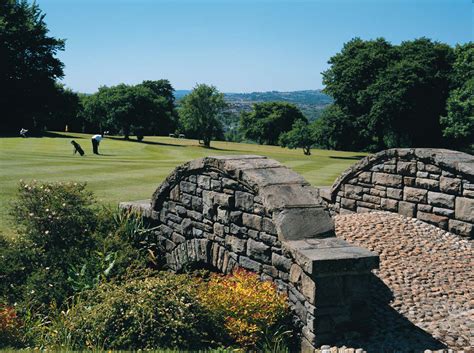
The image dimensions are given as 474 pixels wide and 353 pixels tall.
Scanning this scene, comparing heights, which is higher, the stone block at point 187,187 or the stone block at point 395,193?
the stone block at point 187,187

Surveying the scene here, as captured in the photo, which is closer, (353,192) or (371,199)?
(371,199)

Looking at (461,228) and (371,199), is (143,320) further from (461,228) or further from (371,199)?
(371,199)

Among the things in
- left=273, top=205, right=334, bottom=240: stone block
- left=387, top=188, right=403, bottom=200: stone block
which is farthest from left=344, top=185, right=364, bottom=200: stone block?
left=273, top=205, right=334, bottom=240: stone block

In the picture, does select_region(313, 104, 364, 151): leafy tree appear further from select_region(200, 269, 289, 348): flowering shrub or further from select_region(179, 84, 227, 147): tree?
select_region(200, 269, 289, 348): flowering shrub

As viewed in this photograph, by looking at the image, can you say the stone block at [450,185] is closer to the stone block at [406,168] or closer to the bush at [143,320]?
the stone block at [406,168]

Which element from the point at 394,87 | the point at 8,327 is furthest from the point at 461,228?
the point at 394,87

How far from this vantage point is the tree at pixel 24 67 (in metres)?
44.9

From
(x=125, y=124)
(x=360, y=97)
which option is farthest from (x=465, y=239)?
(x=125, y=124)

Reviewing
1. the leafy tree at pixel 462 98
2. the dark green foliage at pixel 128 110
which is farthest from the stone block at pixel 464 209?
the dark green foliage at pixel 128 110

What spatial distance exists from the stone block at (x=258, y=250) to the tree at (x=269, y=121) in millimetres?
72870

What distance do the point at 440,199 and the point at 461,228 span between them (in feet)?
2.23

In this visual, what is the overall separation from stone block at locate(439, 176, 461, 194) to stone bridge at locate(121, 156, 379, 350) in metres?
3.93

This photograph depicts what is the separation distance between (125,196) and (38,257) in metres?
5.00

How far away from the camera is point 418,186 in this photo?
1023cm
